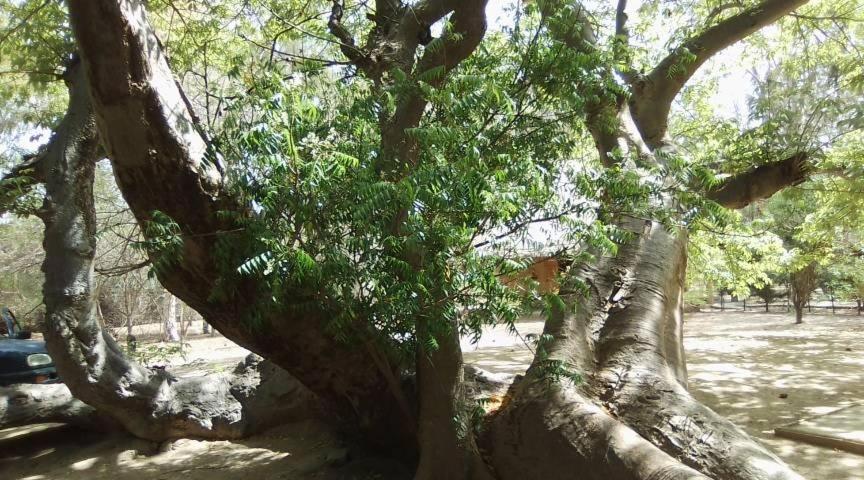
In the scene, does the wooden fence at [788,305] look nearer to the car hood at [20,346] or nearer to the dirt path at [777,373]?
the dirt path at [777,373]

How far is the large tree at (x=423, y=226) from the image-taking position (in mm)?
2551

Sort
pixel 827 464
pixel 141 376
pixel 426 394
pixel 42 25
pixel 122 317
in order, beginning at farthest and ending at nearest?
1. pixel 122 317
2. pixel 42 25
3. pixel 141 376
4. pixel 827 464
5. pixel 426 394

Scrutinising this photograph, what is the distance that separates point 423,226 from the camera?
8.45 feet

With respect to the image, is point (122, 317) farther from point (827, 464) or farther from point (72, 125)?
point (827, 464)

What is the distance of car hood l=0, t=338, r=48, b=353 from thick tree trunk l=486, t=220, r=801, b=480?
18.9 ft

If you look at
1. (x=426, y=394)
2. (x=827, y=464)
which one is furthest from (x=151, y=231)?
(x=827, y=464)

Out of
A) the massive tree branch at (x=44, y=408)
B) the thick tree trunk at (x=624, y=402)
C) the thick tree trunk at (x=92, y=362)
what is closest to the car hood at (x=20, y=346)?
the massive tree branch at (x=44, y=408)

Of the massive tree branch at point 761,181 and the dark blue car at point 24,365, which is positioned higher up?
the massive tree branch at point 761,181

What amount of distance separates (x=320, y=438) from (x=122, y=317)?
52.2 ft

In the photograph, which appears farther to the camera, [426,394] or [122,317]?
[122,317]

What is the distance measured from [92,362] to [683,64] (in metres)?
6.41

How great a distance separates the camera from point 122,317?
59.8ft

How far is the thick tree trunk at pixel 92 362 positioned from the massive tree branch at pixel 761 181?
4.81 metres

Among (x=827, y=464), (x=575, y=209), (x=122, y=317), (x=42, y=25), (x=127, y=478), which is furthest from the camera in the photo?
(x=122, y=317)
